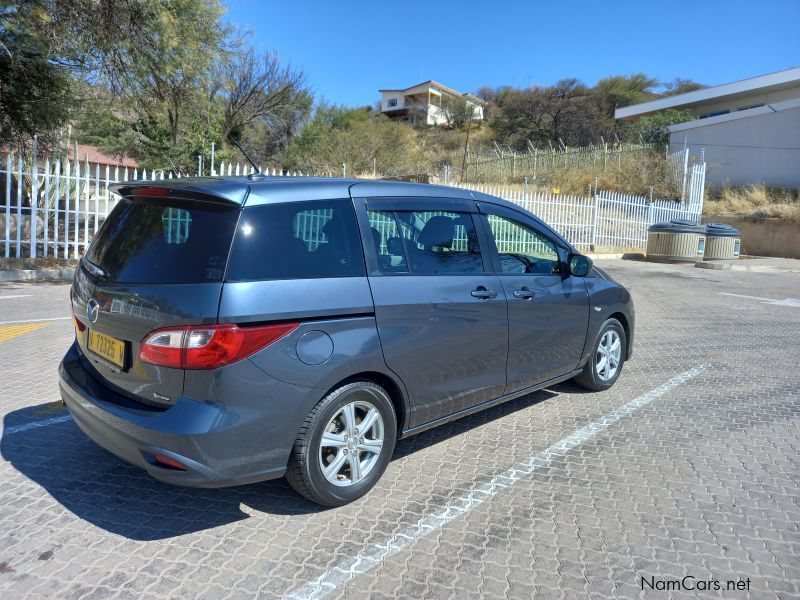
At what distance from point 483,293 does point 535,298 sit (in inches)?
24.3

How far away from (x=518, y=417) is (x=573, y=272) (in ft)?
4.08

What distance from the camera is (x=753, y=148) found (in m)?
→ 29.7

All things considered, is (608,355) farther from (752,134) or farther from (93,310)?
(752,134)

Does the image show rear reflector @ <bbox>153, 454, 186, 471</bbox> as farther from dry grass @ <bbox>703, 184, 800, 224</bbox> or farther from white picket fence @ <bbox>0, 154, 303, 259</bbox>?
dry grass @ <bbox>703, 184, 800, 224</bbox>

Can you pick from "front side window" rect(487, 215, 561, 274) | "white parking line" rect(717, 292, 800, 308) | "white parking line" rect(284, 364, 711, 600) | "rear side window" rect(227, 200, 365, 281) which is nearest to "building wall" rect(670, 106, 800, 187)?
"white parking line" rect(717, 292, 800, 308)

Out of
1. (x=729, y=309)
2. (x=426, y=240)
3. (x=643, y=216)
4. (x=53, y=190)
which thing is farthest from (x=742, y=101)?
(x=426, y=240)

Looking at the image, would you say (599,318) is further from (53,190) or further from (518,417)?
(53,190)

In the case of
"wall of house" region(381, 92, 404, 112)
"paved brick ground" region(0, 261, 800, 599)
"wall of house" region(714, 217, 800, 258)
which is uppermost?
"wall of house" region(381, 92, 404, 112)

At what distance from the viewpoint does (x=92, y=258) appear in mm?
3580

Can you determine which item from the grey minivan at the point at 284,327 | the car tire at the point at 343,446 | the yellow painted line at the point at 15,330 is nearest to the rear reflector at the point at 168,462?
the grey minivan at the point at 284,327

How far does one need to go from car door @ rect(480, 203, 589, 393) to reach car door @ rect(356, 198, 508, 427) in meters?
0.15

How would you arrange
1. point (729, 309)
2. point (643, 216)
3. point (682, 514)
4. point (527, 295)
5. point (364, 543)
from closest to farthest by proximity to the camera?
point (364, 543) → point (682, 514) → point (527, 295) → point (729, 309) → point (643, 216)

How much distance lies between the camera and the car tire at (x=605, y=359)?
5348 millimetres

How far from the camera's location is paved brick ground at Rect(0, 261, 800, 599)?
2695 mm
